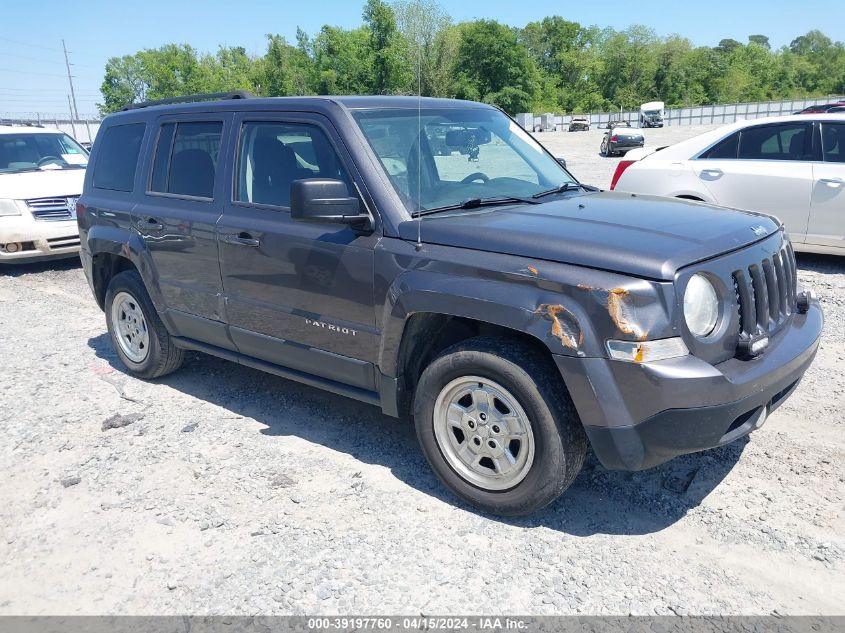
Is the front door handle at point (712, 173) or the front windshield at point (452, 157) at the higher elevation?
the front windshield at point (452, 157)

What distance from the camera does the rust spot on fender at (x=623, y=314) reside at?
2.87 m

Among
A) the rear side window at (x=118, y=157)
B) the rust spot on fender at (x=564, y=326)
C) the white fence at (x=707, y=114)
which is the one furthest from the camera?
the white fence at (x=707, y=114)

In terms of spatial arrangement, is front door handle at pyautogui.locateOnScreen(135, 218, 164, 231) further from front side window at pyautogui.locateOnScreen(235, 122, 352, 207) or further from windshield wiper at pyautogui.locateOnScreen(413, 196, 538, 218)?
windshield wiper at pyautogui.locateOnScreen(413, 196, 538, 218)

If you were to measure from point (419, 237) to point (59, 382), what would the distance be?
145 inches

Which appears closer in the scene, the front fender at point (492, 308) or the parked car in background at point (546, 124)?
the front fender at point (492, 308)

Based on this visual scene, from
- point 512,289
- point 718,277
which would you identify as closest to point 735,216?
point 718,277

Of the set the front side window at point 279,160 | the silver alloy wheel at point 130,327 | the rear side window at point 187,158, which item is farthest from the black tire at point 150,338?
the front side window at point 279,160

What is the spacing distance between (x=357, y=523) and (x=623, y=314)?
1658 millimetres

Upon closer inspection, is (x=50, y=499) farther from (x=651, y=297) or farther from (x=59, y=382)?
(x=651, y=297)

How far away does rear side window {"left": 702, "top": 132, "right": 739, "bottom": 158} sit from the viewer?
7.91 m

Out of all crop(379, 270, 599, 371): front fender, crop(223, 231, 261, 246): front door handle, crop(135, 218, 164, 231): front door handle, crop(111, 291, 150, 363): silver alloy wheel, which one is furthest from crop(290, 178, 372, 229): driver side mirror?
crop(111, 291, 150, 363): silver alloy wheel

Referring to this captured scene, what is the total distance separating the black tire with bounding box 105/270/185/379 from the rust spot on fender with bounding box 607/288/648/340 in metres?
3.61

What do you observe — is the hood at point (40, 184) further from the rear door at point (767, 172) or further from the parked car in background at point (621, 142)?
the parked car in background at point (621, 142)

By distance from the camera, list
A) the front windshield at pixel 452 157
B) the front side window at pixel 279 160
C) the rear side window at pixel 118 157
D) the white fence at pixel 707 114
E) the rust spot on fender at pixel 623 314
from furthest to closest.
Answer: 1. the white fence at pixel 707 114
2. the rear side window at pixel 118 157
3. the front side window at pixel 279 160
4. the front windshield at pixel 452 157
5. the rust spot on fender at pixel 623 314
